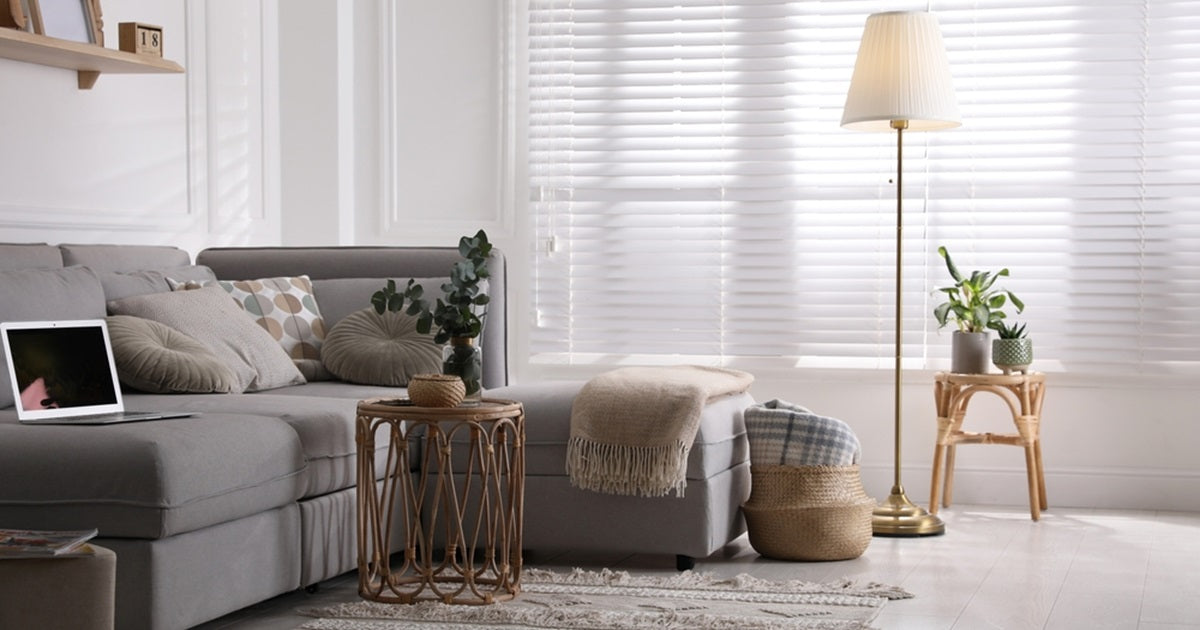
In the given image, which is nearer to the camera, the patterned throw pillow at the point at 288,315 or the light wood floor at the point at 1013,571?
the light wood floor at the point at 1013,571

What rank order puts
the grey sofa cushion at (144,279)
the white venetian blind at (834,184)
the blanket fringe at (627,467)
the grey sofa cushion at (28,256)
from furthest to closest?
1. the white venetian blind at (834,184)
2. the grey sofa cushion at (144,279)
3. the blanket fringe at (627,467)
4. the grey sofa cushion at (28,256)

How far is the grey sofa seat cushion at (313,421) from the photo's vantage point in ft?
11.2

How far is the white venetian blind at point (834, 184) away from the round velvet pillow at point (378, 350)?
129 centimetres

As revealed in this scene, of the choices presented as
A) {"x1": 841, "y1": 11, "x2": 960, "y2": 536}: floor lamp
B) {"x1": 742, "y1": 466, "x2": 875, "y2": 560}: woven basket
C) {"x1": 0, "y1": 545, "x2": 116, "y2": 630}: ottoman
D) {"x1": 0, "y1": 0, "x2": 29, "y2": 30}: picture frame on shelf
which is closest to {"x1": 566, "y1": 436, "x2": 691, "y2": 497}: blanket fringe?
{"x1": 742, "y1": 466, "x2": 875, "y2": 560}: woven basket

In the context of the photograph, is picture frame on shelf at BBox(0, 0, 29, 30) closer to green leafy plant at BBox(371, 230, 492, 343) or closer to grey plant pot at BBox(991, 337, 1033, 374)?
green leafy plant at BBox(371, 230, 492, 343)

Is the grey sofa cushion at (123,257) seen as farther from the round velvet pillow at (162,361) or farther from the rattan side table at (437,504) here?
the rattan side table at (437,504)

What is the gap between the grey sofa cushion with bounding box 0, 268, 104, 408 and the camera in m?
3.40

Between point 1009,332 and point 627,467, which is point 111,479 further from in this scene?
point 1009,332

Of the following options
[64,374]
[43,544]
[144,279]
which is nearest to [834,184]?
[144,279]

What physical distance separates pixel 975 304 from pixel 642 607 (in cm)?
203

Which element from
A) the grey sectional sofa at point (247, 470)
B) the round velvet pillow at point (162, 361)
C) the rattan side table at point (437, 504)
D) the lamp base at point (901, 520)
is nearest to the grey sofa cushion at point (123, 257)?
the grey sectional sofa at point (247, 470)

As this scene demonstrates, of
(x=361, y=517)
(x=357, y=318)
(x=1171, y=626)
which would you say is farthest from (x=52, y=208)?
(x=1171, y=626)

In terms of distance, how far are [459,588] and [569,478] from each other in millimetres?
557

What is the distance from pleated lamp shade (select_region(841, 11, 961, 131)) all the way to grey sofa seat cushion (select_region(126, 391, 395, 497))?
191 cm
